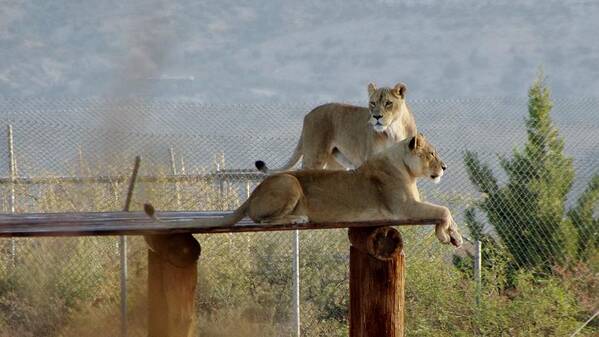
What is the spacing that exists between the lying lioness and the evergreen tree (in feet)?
16.1

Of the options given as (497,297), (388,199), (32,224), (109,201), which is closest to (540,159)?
(497,297)

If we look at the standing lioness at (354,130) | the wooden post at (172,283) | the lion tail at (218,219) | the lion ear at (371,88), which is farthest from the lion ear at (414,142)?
the lion ear at (371,88)

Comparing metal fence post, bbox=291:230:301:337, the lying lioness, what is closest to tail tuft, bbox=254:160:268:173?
the lying lioness

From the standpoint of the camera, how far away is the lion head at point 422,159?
4.36 meters

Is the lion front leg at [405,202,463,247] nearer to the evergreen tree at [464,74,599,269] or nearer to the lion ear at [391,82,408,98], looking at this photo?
the lion ear at [391,82,408,98]

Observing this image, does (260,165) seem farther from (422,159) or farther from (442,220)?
(442,220)

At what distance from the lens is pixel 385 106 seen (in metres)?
5.75

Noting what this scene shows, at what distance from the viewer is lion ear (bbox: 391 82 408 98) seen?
5.80 meters

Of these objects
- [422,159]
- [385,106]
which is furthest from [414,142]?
[385,106]

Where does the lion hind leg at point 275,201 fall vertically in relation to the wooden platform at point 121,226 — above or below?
above

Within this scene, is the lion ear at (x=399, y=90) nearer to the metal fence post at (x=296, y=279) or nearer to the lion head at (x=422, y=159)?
the lion head at (x=422, y=159)

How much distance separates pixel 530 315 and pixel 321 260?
183 centimetres

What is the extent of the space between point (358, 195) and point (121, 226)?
97 cm

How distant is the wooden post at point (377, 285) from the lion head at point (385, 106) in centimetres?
134
